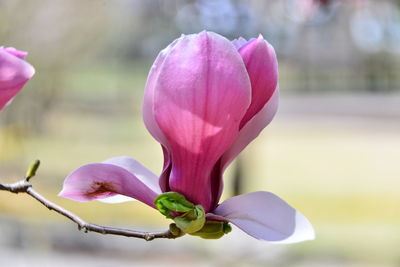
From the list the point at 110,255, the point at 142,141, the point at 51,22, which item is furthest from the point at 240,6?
the point at 142,141

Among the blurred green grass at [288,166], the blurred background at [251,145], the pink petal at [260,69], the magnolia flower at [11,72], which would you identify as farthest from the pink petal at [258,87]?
the blurred green grass at [288,166]

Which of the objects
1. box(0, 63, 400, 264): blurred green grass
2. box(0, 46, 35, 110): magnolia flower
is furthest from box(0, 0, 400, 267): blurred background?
box(0, 46, 35, 110): magnolia flower

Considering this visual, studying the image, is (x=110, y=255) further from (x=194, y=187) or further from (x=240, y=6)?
(x=194, y=187)

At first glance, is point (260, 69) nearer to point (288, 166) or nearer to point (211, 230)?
point (211, 230)

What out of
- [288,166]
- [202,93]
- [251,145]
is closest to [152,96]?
[202,93]

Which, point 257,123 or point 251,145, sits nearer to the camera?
point 257,123
